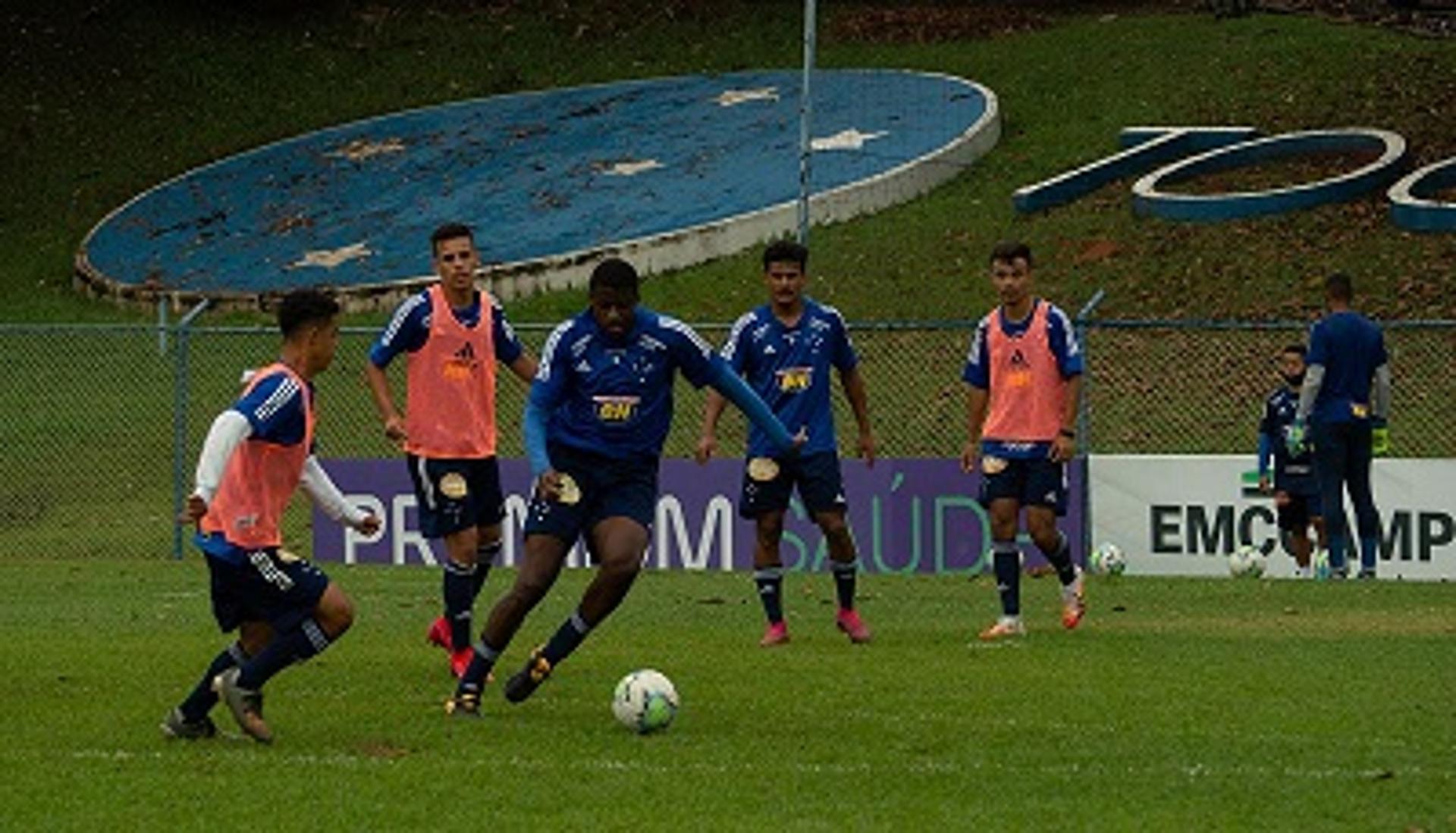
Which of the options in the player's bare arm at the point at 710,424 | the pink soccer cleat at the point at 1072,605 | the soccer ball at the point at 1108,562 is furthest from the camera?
the soccer ball at the point at 1108,562

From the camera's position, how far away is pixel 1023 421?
51.3ft

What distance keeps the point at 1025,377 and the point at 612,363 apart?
3.97 meters

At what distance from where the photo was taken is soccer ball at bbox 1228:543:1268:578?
870 inches

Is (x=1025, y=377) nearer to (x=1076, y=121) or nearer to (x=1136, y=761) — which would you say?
(x=1136, y=761)

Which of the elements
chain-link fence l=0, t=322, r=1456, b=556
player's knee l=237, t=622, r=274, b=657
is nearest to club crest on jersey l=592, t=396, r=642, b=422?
player's knee l=237, t=622, r=274, b=657

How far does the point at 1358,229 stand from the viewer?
33719mm

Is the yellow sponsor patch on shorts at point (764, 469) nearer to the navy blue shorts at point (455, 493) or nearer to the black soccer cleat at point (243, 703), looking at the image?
the navy blue shorts at point (455, 493)

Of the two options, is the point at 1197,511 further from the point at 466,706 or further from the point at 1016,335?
the point at 466,706

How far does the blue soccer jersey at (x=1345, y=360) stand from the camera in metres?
21.8

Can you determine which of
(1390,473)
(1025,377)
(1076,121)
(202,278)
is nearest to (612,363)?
(1025,377)

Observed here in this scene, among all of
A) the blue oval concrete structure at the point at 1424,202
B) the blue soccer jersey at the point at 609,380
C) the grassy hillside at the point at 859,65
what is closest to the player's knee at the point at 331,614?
the blue soccer jersey at the point at 609,380

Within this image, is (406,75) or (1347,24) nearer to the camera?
(1347,24)

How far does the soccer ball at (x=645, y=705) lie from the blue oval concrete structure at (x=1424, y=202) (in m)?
23.0

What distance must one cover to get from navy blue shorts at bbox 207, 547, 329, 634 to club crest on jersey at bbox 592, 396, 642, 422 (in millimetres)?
1540
